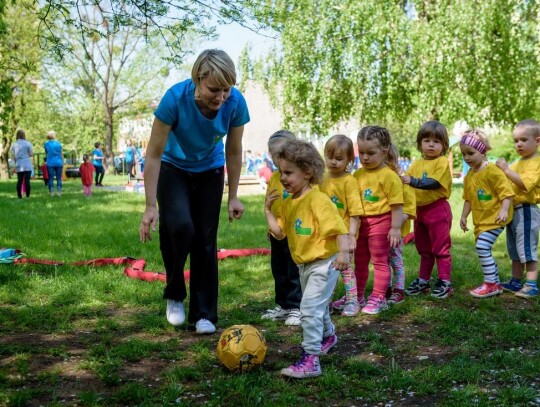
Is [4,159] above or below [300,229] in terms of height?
above

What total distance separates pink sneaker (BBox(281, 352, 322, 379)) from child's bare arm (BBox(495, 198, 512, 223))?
2.85m

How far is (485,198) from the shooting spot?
614 centimetres

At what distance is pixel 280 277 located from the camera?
5.41m

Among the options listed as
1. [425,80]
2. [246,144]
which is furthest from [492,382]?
[246,144]

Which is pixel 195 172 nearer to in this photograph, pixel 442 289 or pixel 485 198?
pixel 442 289

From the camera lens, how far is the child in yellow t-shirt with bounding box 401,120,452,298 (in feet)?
19.6

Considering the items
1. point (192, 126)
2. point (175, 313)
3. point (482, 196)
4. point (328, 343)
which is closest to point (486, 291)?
point (482, 196)

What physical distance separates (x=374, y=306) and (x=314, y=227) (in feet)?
5.63

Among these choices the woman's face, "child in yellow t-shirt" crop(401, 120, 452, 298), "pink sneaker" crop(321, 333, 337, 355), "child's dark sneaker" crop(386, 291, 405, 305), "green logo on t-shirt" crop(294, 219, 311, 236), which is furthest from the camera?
"child in yellow t-shirt" crop(401, 120, 452, 298)

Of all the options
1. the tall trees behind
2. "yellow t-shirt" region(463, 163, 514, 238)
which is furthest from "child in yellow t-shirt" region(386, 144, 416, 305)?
the tall trees behind

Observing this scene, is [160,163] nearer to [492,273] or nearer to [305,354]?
[305,354]

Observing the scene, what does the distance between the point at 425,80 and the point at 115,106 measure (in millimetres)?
30316

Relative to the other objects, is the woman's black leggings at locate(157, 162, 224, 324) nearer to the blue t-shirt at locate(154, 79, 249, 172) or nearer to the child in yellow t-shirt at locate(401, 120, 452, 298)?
the blue t-shirt at locate(154, 79, 249, 172)

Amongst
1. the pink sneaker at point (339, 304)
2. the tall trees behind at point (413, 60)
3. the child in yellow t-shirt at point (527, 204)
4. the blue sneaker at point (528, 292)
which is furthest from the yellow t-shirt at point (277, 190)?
the tall trees behind at point (413, 60)
